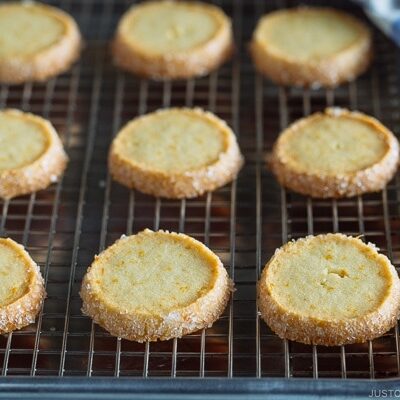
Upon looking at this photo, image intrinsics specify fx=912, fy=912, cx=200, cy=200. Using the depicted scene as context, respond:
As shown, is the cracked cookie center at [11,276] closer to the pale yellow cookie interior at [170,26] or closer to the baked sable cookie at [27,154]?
the baked sable cookie at [27,154]

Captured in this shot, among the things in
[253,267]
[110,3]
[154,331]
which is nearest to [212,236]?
[253,267]

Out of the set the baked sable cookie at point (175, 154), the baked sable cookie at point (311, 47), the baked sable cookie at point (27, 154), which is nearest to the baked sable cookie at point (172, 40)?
the baked sable cookie at point (311, 47)

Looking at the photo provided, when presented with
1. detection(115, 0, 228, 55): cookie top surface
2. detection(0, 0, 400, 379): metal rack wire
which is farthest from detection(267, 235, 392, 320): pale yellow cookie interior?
detection(115, 0, 228, 55): cookie top surface

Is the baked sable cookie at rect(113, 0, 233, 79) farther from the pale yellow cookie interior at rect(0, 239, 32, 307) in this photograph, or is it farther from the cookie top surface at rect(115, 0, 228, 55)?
the pale yellow cookie interior at rect(0, 239, 32, 307)

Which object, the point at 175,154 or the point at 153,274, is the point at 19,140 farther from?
the point at 153,274

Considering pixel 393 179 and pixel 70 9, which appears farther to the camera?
pixel 70 9

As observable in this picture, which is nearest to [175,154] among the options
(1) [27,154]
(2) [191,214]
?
(2) [191,214]

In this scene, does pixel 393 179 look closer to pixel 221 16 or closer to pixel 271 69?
pixel 271 69
